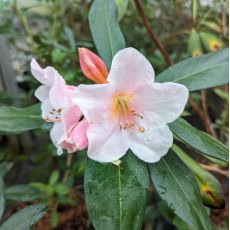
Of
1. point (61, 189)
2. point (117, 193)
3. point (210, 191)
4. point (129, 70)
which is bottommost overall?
point (61, 189)

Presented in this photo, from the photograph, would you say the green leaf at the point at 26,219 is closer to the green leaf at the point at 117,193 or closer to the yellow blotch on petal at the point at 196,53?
the green leaf at the point at 117,193

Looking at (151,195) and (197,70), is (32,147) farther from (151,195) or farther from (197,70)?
(197,70)

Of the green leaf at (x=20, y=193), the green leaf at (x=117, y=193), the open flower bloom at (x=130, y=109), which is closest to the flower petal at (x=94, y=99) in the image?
the open flower bloom at (x=130, y=109)

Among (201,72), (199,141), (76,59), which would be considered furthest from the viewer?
(76,59)

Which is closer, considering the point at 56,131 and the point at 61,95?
the point at 61,95

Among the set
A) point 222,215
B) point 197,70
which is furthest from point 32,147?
point 197,70

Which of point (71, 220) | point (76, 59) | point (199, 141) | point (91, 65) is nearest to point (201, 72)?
point (199, 141)

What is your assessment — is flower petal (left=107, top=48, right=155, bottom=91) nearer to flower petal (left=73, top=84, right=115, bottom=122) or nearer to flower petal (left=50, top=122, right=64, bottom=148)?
flower petal (left=73, top=84, right=115, bottom=122)

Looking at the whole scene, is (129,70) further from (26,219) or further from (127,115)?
(26,219)

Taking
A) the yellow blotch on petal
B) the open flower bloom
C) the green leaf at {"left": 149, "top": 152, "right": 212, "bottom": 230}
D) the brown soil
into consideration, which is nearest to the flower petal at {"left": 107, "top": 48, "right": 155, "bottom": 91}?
the open flower bloom
